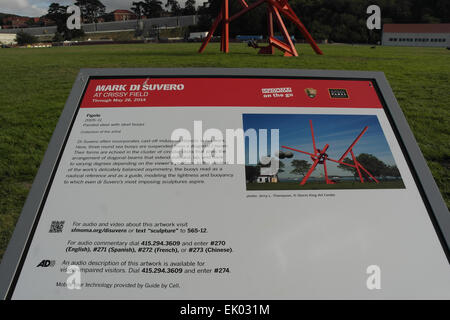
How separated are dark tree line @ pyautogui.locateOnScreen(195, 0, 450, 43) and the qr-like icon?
173ft

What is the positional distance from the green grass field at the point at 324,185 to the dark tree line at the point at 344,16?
5234 centimetres

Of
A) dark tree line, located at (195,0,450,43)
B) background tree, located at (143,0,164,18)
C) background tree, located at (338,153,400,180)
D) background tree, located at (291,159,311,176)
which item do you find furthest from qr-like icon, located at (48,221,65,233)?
background tree, located at (143,0,164,18)

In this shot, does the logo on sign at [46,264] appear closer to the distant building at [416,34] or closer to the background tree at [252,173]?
the background tree at [252,173]

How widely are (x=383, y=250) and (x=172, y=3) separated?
9786 cm

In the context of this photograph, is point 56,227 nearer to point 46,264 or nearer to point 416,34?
point 46,264

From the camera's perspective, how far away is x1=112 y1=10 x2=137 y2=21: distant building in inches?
4321

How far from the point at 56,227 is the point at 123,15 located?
123450 millimetres

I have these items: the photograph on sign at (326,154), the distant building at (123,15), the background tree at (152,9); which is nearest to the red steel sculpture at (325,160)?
the photograph on sign at (326,154)

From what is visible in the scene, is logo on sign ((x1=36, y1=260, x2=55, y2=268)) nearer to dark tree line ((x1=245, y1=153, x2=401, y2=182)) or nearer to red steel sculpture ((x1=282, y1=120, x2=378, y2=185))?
dark tree line ((x1=245, y1=153, x2=401, y2=182))

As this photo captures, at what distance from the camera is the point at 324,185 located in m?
1.55

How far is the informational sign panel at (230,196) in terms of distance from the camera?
1.31 meters

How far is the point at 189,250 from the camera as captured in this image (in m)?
1.36

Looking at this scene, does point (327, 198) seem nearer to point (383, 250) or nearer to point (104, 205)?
point (383, 250)
